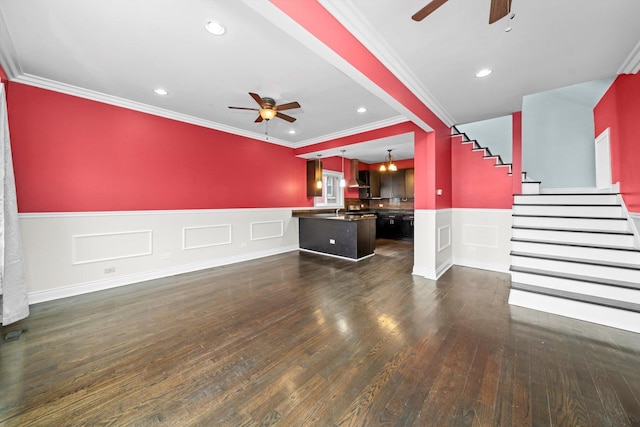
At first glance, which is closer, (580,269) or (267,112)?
(580,269)

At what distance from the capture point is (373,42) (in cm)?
215

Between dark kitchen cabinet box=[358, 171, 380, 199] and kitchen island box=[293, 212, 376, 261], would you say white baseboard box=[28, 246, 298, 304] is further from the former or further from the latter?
dark kitchen cabinet box=[358, 171, 380, 199]

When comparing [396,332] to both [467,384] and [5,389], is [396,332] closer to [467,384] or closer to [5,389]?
[467,384]

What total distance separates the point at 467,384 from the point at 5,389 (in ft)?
10.2

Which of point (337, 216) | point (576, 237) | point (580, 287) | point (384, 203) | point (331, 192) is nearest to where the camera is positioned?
point (580, 287)

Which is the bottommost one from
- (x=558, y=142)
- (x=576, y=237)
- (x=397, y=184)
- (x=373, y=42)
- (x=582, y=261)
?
(x=582, y=261)

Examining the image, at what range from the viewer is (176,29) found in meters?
2.09

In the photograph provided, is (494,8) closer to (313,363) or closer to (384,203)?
(313,363)

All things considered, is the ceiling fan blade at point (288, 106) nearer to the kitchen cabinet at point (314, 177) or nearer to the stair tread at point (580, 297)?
the kitchen cabinet at point (314, 177)

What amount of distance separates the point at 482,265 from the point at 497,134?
3237mm

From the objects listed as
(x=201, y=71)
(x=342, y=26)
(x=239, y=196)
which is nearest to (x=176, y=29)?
(x=201, y=71)

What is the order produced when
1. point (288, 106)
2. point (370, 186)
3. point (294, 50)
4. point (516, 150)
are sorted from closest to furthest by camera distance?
point (294, 50)
point (288, 106)
point (516, 150)
point (370, 186)

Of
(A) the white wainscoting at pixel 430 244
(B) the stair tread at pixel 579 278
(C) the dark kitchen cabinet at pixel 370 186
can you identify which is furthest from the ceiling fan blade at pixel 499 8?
(C) the dark kitchen cabinet at pixel 370 186

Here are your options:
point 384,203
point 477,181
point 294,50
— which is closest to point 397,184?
point 384,203
